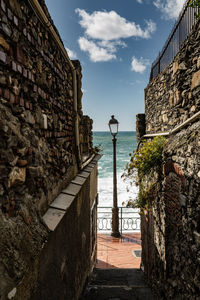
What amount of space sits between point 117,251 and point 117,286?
2170mm

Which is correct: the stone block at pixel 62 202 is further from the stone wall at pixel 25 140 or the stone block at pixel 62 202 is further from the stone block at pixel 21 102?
the stone block at pixel 21 102

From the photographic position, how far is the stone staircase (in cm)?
444

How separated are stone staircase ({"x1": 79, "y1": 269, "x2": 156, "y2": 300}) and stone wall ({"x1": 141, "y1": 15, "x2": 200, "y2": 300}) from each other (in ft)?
1.33

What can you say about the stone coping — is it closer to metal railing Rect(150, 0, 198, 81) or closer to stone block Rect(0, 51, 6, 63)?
stone block Rect(0, 51, 6, 63)

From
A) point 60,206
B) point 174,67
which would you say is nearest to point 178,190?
point 60,206

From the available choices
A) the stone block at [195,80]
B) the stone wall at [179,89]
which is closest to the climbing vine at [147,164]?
the stone wall at [179,89]

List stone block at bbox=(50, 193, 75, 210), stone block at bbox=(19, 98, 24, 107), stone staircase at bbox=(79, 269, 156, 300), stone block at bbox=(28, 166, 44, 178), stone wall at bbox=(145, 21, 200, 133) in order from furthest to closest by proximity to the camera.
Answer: stone staircase at bbox=(79, 269, 156, 300) → stone wall at bbox=(145, 21, 200, 133) → stone block at bbox=(50, 193, 75, 210) → stone block at bbox=(28, 166, 44, 178) → stone block at bbox=(19, 98, 24, 107)

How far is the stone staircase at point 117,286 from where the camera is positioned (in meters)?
4.44

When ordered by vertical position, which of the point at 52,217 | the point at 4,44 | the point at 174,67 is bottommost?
the point at 52,217

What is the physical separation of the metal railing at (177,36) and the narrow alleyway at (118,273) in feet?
18.5

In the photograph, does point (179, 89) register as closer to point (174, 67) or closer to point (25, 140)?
point (174, 67)

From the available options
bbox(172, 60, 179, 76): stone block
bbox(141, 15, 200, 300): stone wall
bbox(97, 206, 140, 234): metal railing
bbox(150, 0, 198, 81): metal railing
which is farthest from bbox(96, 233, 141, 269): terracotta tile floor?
bbox(150, 0, 198, 81): metal railing

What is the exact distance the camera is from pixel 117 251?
7.07 metres

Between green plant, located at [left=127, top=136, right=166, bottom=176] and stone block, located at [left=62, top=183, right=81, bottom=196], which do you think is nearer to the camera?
stone block, located at [left=62, top=183, right=81, bottom=196]
